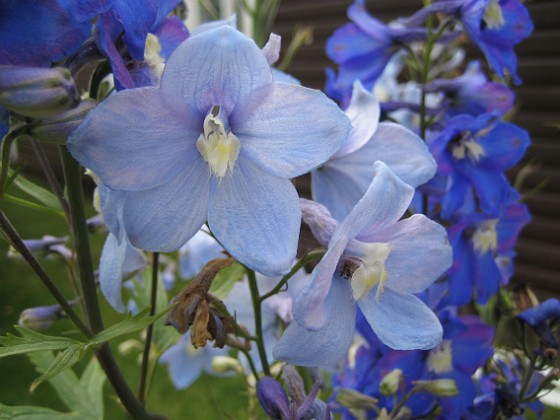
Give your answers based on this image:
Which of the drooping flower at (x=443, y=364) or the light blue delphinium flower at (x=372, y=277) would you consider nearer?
the light blue delphinium flower at (x=372, y=277)

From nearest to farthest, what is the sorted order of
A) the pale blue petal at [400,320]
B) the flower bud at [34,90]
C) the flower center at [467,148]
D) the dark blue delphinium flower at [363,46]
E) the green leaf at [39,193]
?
the flower bud at [34,90]
the pale blue petal at [400,320]
the green leaf at [39,193]
the flower center at [467,148]
the dark blue delphinium flower at [363,46]

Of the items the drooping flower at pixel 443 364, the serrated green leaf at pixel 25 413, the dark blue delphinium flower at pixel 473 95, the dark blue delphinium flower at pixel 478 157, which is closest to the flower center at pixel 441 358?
the drooping flower at pixel 443 364

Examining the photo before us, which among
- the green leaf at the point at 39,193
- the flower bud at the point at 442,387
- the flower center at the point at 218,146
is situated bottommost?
the flower bud at the point at 442,387

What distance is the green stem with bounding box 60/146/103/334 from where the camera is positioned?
0.45 m

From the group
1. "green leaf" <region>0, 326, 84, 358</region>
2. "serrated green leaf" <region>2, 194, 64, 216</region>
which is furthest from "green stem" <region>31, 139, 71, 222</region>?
"green leaf" <region>0, 326, 84, 358</region>

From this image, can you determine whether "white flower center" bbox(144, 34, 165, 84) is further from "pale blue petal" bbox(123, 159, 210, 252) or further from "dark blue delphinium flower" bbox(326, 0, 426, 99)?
"dark blue delphinium flower" bbox(326, 0, 426, 99)

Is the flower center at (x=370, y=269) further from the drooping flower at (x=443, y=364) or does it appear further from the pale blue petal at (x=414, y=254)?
the drooping flower at (x=443, y=364)

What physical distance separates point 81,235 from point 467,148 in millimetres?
379

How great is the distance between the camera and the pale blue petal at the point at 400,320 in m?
0.45

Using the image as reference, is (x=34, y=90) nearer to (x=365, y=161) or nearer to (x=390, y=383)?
(x=365, y=161)

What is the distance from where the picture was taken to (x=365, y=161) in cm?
51

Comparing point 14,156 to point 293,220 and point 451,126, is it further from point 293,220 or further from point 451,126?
point 451,126

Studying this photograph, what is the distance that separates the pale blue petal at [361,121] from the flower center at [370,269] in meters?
0.10

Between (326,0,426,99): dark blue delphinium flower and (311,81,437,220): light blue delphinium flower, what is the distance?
269mm
